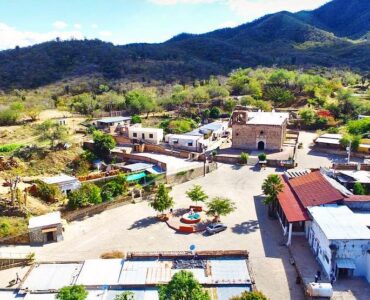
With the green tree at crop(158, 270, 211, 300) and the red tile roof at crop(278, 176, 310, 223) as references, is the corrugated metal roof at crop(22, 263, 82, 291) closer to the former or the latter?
the green tree at crop(158, 270, 211, 300)

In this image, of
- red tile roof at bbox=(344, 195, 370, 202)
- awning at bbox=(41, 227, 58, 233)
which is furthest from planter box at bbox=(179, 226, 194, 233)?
red tile roof at bbox=(344, 195, 370, 202)

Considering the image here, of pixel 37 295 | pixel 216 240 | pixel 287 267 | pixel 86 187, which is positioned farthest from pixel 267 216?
pixel 37 295

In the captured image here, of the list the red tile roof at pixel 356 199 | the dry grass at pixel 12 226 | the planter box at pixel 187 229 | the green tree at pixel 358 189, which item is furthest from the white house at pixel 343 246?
the dry grass at pixel 12 226

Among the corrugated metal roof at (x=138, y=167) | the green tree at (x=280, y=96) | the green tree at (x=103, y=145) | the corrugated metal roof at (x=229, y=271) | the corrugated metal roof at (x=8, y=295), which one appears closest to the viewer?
the corrugated metal roof at (x=8, y=295)

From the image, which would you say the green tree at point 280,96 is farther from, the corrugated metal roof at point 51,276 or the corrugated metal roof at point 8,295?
the corrugated metal roof at point 8,295

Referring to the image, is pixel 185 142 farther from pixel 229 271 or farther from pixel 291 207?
pixel 229 271

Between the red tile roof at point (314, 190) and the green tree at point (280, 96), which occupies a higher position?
the green tree at point (280, 96)
